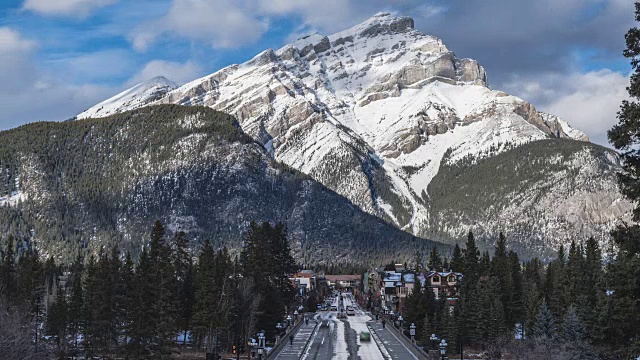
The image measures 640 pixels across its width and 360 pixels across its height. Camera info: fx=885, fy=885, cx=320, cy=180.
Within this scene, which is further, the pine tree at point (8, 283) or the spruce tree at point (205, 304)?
the pine tree at point (8, 283)

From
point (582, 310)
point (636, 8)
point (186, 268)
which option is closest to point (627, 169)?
point (636, 8)

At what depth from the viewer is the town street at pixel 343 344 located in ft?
297

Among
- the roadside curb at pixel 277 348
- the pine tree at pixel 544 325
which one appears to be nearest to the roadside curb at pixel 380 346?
the roadside curb at pixel 277 348

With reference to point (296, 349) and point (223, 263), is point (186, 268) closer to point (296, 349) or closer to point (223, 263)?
point (223, 263)

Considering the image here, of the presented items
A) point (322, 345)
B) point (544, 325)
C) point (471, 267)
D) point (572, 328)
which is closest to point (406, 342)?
point (322, 345)

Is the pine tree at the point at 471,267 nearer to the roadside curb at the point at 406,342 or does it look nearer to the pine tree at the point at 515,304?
the pine tree at the point at 515,304

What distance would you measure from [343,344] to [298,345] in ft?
18.3

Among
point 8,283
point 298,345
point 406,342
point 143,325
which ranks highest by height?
point 8,283

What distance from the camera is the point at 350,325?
140m

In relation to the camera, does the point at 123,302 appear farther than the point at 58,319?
No

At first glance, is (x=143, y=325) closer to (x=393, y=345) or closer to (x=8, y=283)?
(x=393, y=345)

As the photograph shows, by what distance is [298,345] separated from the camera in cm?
10244

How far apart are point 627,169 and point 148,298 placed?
50.4 m

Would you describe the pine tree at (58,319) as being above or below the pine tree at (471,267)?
below
